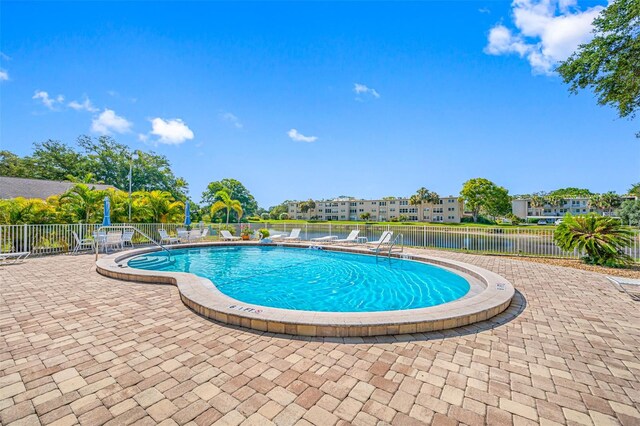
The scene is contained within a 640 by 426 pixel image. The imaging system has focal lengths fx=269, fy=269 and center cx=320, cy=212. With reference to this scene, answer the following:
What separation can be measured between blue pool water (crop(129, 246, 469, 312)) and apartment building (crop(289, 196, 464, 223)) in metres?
48.8

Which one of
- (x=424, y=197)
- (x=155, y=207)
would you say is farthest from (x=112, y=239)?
(x=424, y=197)

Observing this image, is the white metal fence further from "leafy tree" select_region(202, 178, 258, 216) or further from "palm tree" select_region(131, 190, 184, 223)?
"leafy tree" select_region(202, 178, 258, 216)

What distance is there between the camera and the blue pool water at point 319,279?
5.95 meters

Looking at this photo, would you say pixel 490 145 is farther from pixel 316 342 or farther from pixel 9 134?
pixel 9 134

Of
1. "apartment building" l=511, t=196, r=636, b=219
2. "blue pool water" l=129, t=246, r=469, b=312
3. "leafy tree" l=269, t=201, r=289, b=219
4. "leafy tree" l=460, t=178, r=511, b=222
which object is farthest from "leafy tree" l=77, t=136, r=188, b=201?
"apartment building" l=511, t=196, r=636, b=219

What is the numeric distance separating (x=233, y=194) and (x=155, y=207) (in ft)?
124

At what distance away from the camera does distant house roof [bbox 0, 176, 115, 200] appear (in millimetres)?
17875

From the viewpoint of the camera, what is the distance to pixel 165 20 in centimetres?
1011

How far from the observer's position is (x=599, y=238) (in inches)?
339

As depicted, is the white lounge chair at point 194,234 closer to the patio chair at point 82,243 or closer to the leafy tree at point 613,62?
the patio chair at point 82,243

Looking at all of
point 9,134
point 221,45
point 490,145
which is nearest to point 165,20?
point 221,45

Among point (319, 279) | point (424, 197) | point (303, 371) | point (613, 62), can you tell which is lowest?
point (319, 279)

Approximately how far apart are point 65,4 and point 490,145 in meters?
26.1

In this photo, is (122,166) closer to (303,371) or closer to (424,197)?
(303,371)
